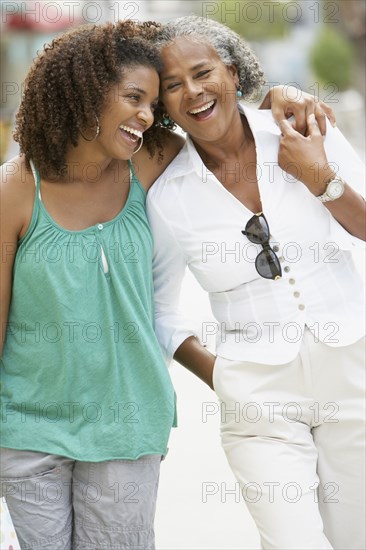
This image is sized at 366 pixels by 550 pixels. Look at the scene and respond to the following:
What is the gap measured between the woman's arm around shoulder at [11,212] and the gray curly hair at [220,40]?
66cm

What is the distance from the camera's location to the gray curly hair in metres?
3.36

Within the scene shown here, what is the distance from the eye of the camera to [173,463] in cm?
532

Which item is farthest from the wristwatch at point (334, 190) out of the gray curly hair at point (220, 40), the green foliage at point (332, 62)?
the green foliage at point (332, 62)

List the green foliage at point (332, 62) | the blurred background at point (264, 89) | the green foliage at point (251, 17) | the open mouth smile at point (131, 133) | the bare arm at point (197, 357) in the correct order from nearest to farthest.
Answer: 1. the open mouth smile at point (131, 133)
2. the bare arm at point (197, 357)
3. the blurred background at point (264, 89)
4. the green foliage at point (332, 62)
5. the green foliage at point (251, 17)

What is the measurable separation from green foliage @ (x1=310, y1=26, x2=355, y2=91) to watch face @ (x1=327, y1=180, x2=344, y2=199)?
21.3 m

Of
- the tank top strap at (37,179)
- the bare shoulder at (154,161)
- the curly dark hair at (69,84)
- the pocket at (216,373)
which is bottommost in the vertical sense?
the pocket at (216,373)

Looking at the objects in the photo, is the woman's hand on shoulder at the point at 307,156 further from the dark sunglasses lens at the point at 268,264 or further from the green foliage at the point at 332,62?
the green foliage at the point at 332,62

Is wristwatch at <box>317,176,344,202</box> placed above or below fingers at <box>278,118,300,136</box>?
below

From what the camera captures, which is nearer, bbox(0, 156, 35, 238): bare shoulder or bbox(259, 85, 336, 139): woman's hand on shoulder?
bbox(0, 156, 35, 238): bare shoulder

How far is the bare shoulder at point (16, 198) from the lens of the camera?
3053 mm

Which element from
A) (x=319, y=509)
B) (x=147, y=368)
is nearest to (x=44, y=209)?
(x=147, y=368)

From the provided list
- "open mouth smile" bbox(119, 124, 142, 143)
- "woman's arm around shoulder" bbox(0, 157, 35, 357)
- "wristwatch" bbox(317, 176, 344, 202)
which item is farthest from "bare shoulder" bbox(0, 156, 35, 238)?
"wristwatch" bbox(317, 176, 344, 202)

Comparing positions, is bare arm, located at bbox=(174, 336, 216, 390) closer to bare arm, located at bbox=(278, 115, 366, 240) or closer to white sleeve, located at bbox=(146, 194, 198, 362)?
white sleeve, located at bbox=(146, 194, 198, 362)

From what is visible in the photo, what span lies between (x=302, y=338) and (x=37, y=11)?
65.4ft
